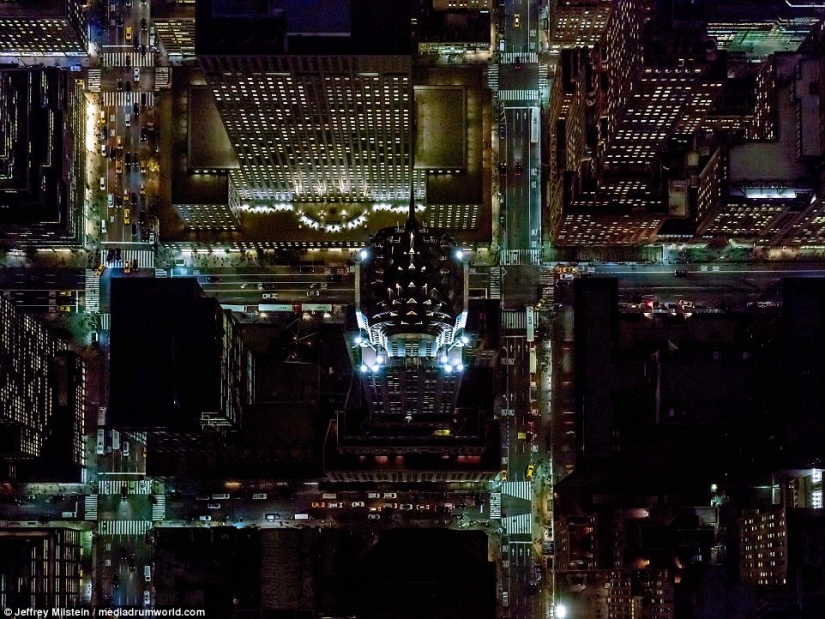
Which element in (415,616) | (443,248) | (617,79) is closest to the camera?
(443,248)

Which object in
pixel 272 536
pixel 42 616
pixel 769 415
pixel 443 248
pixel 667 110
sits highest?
pixel 667 110

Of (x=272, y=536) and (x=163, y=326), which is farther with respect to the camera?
(x=272, y=536)

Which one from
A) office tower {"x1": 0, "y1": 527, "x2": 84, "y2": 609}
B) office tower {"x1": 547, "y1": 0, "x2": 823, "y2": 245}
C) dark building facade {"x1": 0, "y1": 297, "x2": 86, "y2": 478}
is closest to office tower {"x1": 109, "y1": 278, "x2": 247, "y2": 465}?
dark building facade {"x1": 0, "y1": 297, "x2": 86, "y2": 478}

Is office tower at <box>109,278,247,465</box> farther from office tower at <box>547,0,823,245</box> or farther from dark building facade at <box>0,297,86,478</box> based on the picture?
office tower at <box>547,0,823,245</box>

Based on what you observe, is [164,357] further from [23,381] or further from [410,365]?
[410,365]

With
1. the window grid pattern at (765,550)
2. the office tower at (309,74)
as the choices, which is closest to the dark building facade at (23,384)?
the office tower at (309,74)

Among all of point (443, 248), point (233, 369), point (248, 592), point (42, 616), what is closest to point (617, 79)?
point (443, 248)

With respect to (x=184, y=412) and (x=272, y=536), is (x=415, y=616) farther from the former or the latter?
(x=184, y=412)
